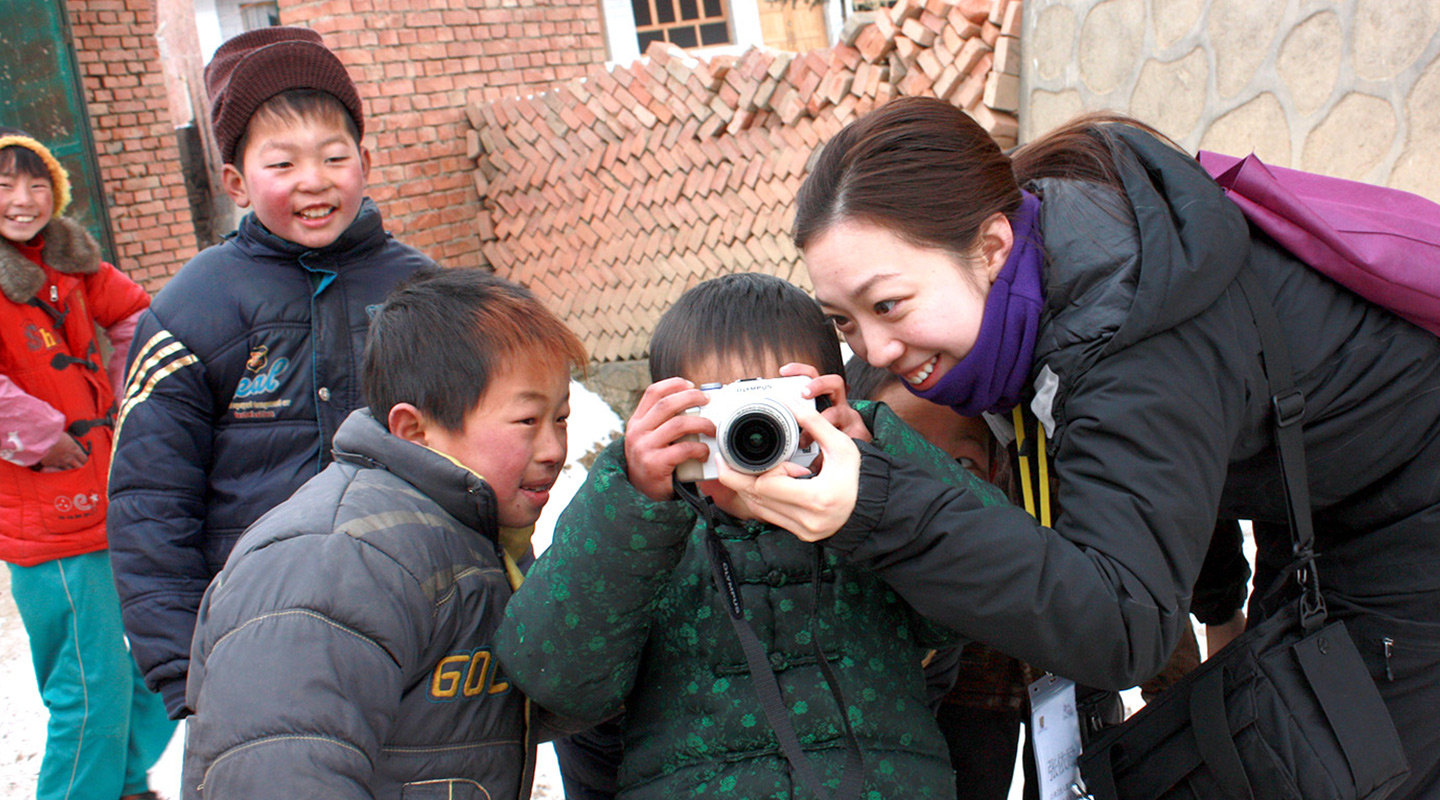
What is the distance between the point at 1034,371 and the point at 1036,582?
0.36 meters

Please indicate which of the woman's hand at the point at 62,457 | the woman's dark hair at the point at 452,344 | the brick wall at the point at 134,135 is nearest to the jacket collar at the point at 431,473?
the woman's dark hair at the point at 452,344

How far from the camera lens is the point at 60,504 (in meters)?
3.10

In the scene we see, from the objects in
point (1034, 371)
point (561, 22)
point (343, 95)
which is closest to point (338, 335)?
point (343, 95)

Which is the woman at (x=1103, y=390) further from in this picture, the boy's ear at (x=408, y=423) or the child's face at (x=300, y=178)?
the child's face at (x=300, y=178)

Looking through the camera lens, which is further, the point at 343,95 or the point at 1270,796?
the point at 343,95

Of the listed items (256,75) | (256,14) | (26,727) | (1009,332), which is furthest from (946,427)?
(256,14)

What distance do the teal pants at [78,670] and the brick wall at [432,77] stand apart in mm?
4420

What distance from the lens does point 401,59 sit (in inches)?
285

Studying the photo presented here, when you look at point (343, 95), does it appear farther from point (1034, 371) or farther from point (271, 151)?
point (1034, 371)

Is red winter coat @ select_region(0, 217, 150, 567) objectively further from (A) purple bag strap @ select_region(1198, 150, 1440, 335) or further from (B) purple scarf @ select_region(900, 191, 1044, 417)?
(A) purple bag strap @ select_region(1198, 150, 1440, 335)

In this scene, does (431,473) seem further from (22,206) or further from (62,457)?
(22,206)

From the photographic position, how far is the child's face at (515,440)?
1.67 m

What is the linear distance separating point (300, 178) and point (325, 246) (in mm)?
143

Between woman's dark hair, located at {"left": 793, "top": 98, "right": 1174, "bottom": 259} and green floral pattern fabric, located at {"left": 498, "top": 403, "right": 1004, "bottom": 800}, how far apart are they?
0.28m
